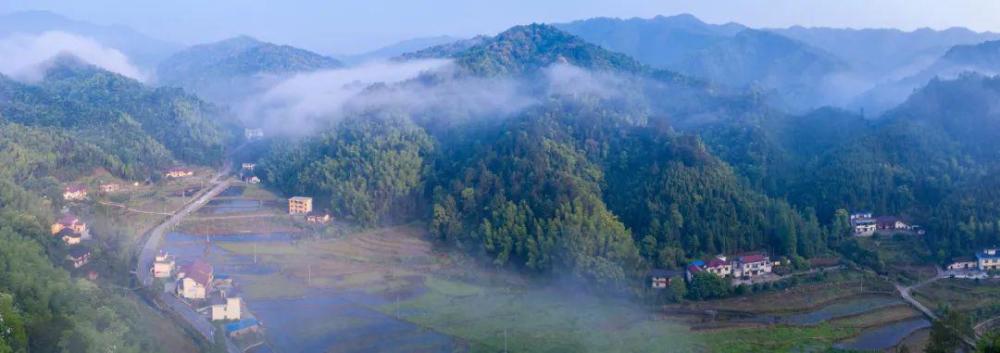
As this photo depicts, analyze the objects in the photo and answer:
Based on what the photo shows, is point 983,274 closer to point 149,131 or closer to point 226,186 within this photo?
point 226,186

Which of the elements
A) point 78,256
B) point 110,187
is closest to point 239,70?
point 110,187

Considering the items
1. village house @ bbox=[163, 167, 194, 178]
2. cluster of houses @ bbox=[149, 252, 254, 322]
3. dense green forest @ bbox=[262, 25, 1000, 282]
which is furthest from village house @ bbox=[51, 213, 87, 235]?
village house @ bbox=[163, 167, 194, 178]

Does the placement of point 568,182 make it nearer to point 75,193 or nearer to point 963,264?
point 963,264

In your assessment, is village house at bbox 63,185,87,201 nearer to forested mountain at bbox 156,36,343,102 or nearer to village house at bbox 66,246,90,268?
village house at bbox 66,246,90,268

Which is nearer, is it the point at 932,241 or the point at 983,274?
the point at 983,274

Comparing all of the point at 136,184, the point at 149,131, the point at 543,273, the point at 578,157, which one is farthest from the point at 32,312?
the point at 149,131
